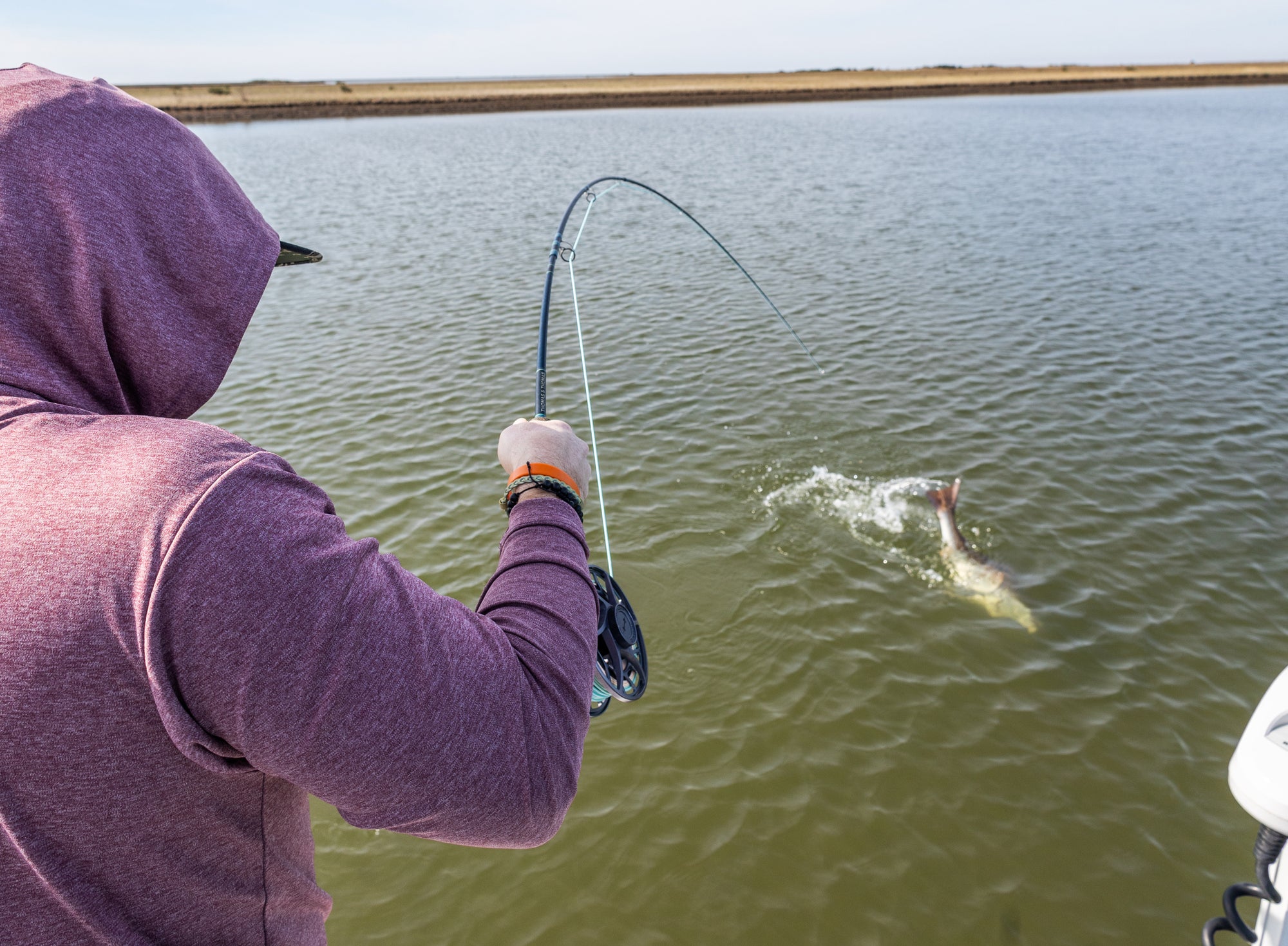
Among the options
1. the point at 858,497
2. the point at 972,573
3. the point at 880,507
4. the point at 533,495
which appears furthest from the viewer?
the point at 858,497

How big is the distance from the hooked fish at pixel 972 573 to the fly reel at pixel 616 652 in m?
4.58

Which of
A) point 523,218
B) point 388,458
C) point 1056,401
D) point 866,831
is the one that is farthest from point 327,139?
point 866,831

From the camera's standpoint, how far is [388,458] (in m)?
7.95

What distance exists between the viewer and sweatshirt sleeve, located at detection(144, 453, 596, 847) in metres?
0.72

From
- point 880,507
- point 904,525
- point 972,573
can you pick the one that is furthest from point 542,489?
point 880,507

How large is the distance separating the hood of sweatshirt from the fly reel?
97cm

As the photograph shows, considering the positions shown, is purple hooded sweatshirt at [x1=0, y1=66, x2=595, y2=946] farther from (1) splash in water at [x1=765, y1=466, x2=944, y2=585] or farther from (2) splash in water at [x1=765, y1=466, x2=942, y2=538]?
(2) splash in water at [x1=765, y1=466, x2=942, y2=538]

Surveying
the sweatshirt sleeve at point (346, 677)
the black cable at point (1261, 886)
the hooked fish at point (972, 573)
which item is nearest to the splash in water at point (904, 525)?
the hooked fish at point (972, 573)

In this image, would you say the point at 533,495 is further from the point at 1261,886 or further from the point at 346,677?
the point at 1261,886

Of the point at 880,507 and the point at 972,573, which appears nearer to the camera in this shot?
the point at 972,573

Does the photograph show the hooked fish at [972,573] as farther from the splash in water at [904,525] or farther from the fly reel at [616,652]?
the fly reel at [616,652]

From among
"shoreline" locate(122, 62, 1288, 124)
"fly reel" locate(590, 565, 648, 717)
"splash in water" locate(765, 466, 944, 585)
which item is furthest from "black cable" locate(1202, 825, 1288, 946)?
"shoreline" locate(122, 62, 1288, 124)

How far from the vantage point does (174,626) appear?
27.7 inches

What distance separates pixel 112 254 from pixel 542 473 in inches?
28.2
